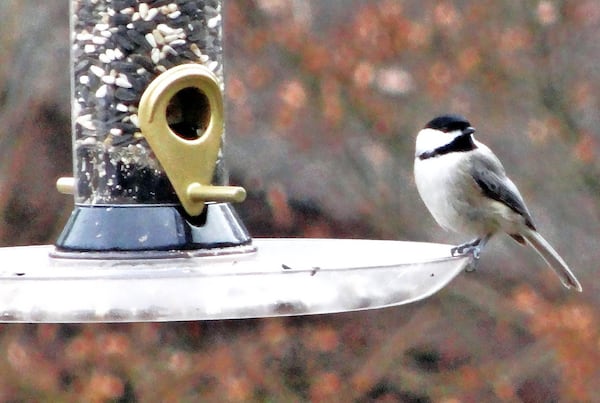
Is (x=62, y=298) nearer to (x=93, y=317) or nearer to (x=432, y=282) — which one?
(x=93, y=317)

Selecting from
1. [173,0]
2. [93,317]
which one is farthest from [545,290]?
[93,317]

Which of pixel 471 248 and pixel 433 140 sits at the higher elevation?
pixel 433 140

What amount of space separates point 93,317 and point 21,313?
6.5 inches

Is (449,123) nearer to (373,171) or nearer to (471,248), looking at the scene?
(471,248)

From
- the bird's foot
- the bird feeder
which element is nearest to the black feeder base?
the bird feeder

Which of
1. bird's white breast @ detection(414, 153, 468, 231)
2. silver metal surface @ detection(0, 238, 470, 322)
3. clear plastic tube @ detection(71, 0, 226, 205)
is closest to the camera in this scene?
silver metal surface @ detection(0, 238, 470, 322)

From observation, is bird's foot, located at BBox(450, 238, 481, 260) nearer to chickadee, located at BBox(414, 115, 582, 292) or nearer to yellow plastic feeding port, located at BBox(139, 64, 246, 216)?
chickadee, located at BBox(414, 115, 582, 292)

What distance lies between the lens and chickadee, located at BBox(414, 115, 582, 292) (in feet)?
13.3

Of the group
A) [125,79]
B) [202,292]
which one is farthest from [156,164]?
[202,292]

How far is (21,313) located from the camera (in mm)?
2342

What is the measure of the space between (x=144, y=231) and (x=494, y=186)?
167 cm

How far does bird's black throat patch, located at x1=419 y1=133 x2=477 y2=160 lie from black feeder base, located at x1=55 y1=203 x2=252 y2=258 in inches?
50.2

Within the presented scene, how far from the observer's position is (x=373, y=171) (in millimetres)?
6645

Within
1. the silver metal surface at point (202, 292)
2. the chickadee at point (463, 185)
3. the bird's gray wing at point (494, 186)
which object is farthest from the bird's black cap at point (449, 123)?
the silver metal surface at point (202, 292)
